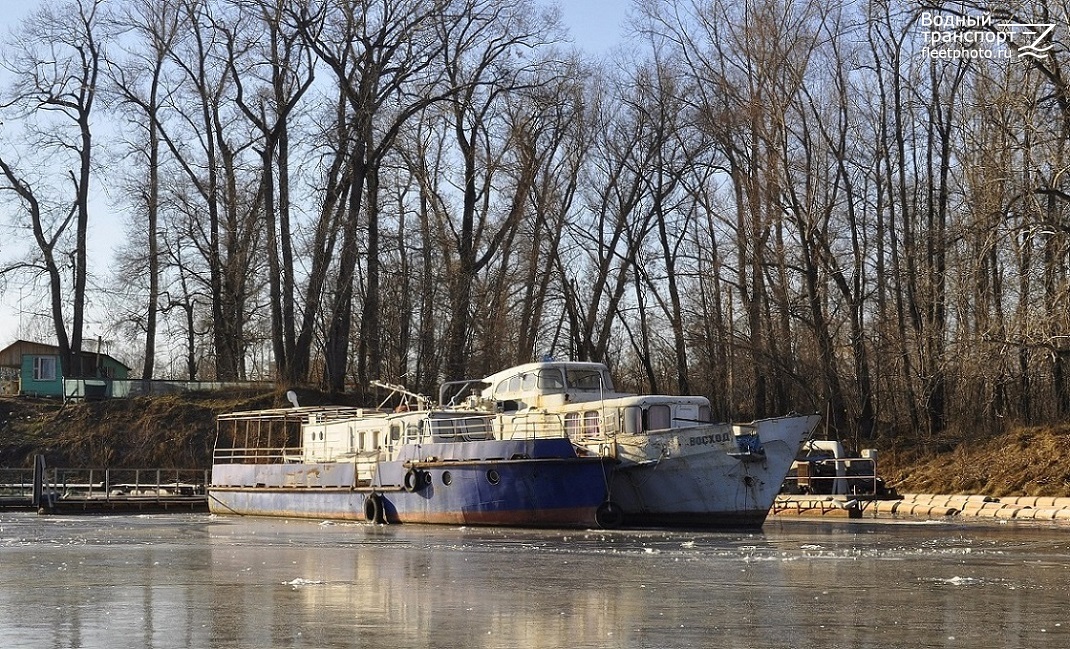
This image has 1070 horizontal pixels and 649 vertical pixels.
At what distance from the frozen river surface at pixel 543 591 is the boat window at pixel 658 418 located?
4697 millimetres

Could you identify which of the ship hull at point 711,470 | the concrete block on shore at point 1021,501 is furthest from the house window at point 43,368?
→ the concrete block on shore at point 1021,501

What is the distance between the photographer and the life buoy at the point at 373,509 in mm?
34719

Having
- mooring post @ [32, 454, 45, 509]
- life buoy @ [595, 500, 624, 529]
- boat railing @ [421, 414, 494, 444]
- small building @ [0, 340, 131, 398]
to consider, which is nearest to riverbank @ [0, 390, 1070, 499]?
small building @ [0, 340, 131, 398]

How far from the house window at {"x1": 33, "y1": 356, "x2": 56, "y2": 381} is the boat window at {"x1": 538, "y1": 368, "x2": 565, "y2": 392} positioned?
39351 mm

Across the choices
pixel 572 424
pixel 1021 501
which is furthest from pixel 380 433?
pixel 1021 501

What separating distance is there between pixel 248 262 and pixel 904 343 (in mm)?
26789

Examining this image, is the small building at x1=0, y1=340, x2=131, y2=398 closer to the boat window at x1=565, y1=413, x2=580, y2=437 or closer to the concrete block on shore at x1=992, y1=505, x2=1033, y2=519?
the boat window at x1=565, y1=413, x2=580, y2=437

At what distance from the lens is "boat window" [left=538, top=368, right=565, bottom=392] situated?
33947mm

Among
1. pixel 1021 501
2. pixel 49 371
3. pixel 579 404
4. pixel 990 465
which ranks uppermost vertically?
pixel 49 371

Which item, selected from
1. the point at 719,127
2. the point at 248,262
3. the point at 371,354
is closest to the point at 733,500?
the point at 719,127

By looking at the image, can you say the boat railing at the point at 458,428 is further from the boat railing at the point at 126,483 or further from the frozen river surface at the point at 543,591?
the boat railing at the point at 126,483

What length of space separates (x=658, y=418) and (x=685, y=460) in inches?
58.1

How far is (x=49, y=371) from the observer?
6656 centimetres

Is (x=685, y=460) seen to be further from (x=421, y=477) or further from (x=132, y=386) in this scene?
(x=132, y=386)
